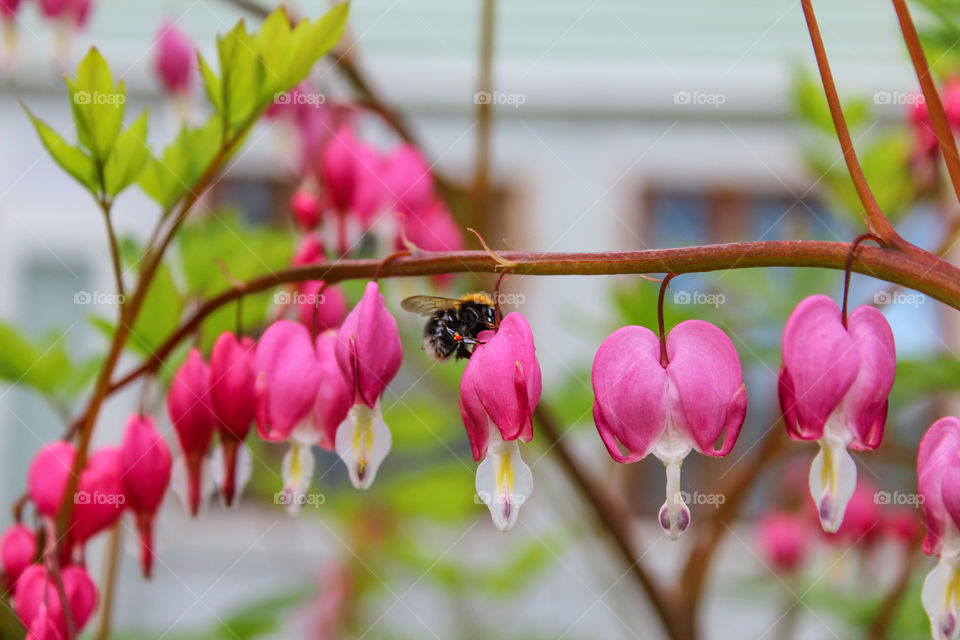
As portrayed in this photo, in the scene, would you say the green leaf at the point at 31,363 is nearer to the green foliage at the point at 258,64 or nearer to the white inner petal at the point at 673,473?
the green foliage at the point at 258,64

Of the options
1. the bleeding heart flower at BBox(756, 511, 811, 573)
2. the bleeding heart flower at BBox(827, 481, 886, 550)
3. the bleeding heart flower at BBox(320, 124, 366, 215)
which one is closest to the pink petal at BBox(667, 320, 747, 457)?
the bleeding heart flower at BBox(320, 124, 366, 215)

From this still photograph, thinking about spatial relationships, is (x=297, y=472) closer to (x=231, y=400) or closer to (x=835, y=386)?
(x=231, y=400)

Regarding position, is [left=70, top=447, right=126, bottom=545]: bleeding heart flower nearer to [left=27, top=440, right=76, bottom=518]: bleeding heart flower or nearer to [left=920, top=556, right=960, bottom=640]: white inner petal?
[left=27, top=440, right=76, bottom=518]: bleeding heart flower

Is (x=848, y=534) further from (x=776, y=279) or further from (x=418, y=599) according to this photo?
(x=418, y=599)

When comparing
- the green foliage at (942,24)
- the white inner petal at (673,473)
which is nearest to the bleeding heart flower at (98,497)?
the white inner petal at (673,473)

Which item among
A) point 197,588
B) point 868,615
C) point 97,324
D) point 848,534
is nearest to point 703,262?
point 97,324

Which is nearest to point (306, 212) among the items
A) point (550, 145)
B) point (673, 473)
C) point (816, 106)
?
point (673, 473)
